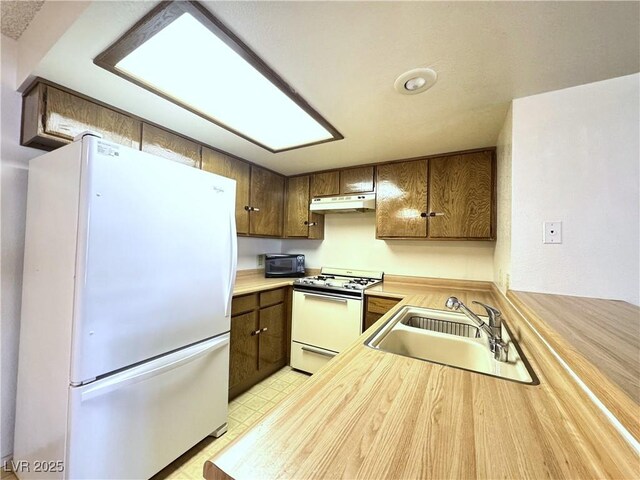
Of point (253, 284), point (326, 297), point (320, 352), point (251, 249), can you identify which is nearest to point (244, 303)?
point (253, 284)

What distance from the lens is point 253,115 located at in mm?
1564

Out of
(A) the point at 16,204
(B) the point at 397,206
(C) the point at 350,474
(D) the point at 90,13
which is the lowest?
(C) the point at 350,474

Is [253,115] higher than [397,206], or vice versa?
[253,115]

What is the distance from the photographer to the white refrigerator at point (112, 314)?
985 millimetres

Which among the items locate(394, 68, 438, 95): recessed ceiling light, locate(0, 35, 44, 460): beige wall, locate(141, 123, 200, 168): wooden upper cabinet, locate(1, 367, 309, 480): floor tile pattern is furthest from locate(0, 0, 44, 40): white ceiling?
locate(1, 367, 309, 480): floor tile pattern

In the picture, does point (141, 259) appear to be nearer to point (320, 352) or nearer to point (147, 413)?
point (147, 413)

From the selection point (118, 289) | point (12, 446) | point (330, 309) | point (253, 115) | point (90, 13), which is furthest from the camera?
point (330, 309)

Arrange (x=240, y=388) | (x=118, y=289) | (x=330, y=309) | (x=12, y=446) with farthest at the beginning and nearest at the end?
(x=330, y=309), (x=240, y=388), (x=12, y=446), (x=118, y=289)

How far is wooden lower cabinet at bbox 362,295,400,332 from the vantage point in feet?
6.53

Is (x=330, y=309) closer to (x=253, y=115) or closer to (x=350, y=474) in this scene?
(x=253, y=115)

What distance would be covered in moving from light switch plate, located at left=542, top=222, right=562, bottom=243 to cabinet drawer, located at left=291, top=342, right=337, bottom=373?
68.1 inches

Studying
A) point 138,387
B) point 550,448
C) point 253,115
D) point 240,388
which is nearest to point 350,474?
point 550,448

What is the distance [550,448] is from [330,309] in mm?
1780

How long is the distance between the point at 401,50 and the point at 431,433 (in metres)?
1.26
